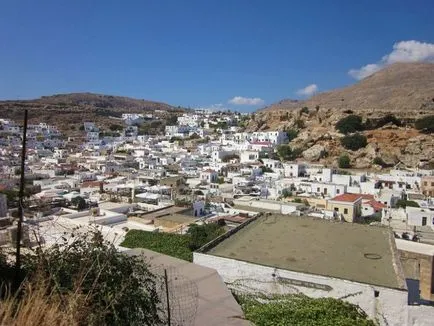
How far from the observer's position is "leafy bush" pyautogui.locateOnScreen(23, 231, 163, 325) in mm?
3105

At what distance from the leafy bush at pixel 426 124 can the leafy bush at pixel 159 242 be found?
4314 centimetres

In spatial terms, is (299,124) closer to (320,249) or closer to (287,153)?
(287,153)

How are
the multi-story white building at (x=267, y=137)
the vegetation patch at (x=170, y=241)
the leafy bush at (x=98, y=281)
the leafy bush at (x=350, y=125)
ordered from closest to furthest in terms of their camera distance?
the leafy bush at (x=98, y=281) < the vegetation patch at (x=170, y=241) < the leafy bush at (x=350, y=125) < the multi-story white building at (x=267, y=137)

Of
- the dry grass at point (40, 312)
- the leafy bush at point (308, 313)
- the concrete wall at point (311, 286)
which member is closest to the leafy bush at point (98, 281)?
the dry grass at point (40, 312)

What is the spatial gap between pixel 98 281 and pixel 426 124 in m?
50.6

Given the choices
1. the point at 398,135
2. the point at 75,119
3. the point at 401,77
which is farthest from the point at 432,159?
the point at 75,119

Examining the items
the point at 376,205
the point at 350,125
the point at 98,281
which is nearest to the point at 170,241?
the point at 98,281

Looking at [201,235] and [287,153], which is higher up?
[287,153]

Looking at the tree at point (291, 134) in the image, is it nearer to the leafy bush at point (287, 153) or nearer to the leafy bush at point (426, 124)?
the leafy bush at point (287, 153)

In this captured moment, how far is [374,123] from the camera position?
2021 inches

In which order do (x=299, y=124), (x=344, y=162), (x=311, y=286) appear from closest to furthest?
(x=311, y=286) → (x=344, y=162) → (x=299, y=124)

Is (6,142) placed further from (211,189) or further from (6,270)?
(6,270)

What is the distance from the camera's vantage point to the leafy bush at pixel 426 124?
45.9m

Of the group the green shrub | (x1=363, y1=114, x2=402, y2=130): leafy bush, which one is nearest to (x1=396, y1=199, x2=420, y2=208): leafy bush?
the green shrub
